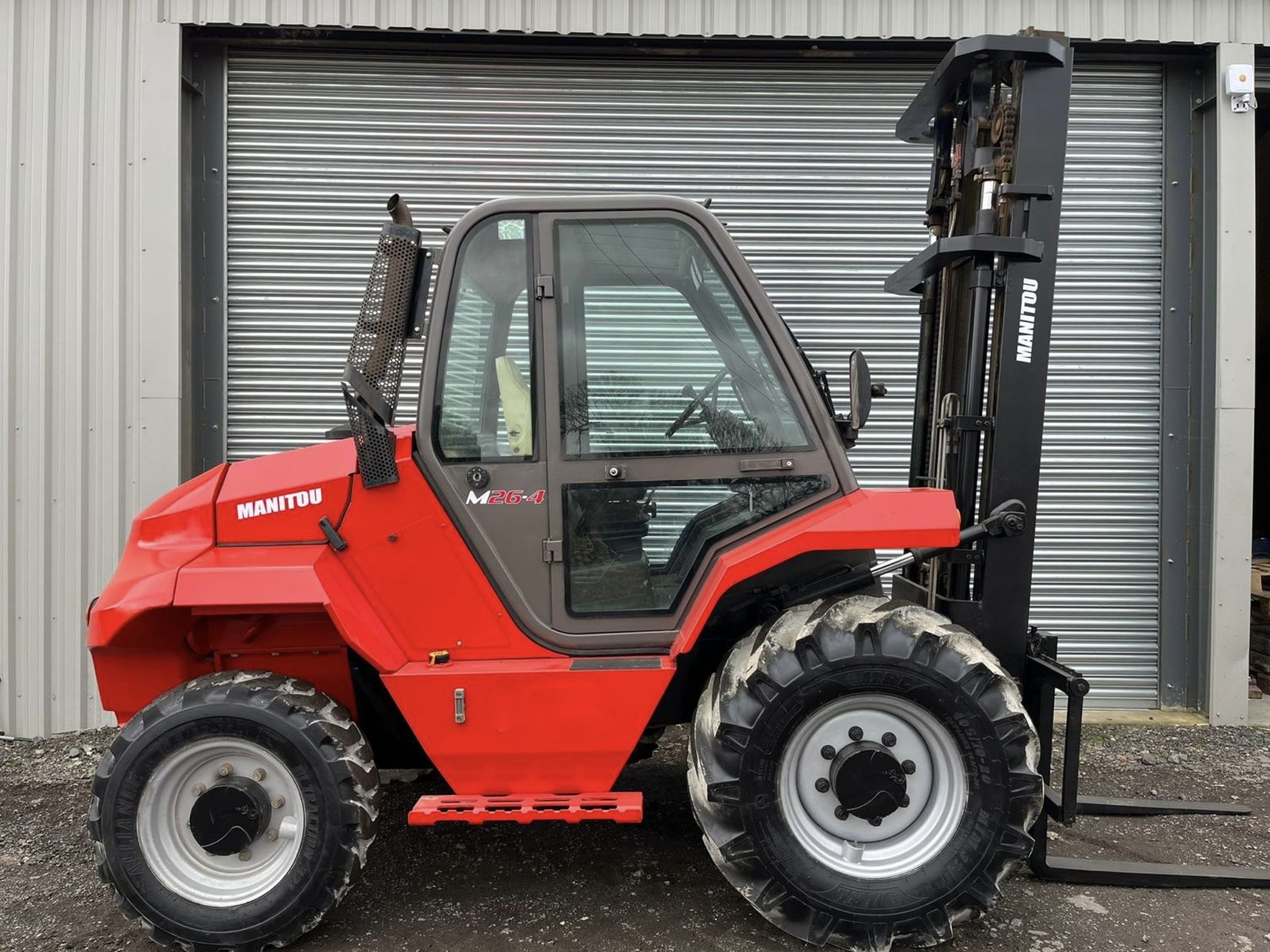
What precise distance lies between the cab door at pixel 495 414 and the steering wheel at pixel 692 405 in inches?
19.4

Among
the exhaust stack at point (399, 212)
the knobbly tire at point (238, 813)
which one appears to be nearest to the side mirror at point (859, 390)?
the exhaust stack at point (399, 212)

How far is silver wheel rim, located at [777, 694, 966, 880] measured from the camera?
300 cm

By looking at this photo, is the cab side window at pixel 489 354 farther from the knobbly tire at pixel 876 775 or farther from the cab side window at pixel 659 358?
the knobbly tire at pixel 876 775

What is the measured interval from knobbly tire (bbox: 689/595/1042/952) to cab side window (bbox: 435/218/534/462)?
4.08ft

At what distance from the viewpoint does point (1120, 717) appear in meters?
5.95

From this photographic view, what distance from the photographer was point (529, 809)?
3051 mm

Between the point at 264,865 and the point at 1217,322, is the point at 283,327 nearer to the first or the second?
the point at 264,865

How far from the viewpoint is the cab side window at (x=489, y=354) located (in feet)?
10.4

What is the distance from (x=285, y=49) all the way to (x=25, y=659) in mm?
4423

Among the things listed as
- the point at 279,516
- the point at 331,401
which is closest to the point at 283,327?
the point at 331,401

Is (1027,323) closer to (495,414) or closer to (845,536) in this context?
(845,536)

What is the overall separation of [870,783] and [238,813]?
2.24 m

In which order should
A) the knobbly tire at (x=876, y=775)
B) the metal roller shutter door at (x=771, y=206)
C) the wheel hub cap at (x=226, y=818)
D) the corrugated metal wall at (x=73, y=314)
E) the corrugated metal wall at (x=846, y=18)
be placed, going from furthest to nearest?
the metal roller shutter door at (x=771, y=206)
the corrugated metal wall at (x=846, y=18)
the corrugated metal wall at (x=73, y=314)
the wheel hub cap at (x=226, y=818)
the knobbly tire at (x=876, y=775)

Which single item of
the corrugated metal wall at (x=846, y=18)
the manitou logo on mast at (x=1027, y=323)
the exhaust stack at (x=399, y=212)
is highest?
the corrugated metal wall at (x=846, y=18)
